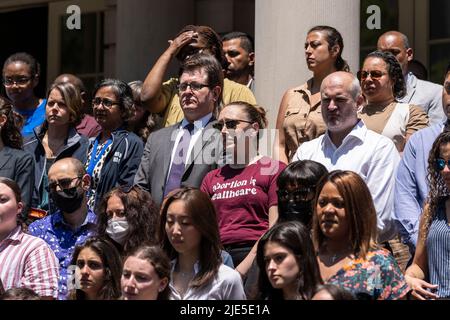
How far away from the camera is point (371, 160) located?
356 inches

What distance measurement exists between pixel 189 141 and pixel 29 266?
1.65 meters

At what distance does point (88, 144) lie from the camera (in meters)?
11.1

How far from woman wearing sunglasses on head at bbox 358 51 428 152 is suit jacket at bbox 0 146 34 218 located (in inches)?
110

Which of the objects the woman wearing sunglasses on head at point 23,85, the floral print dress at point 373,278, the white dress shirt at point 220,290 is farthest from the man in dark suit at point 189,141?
the woman wearing sunglasses on head at point 23,85

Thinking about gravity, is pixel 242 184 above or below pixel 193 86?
below

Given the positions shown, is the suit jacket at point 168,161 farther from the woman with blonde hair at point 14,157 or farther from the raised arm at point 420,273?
the raised arm at point 420,273

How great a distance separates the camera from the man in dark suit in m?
9.80

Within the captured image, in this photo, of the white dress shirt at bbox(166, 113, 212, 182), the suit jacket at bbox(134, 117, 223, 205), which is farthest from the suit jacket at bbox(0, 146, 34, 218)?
the white dress shirt at bbox(166, 113, 212, 182)

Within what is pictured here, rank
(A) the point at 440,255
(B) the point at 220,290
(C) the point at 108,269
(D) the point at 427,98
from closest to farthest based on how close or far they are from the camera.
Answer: (B) the point at 220,290 < (A) the point at 440,255 < (C) the point at 108,269 < (D) the point at 427,98

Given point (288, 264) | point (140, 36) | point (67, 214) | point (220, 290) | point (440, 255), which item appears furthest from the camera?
point (140, 36)

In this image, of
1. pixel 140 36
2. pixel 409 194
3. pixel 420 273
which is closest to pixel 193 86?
pixel 409 194

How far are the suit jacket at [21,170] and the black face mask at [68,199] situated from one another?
54 cm

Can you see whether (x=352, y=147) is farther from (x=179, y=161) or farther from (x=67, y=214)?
(x=67, y=214)
